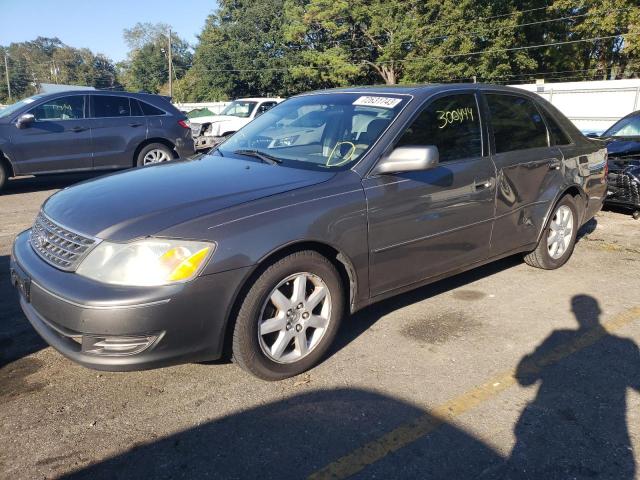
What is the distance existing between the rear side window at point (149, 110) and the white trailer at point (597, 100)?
15.4 meters

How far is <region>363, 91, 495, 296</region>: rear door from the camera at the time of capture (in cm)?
349

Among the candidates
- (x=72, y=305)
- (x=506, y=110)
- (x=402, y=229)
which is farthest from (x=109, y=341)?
(x=506, y=110)

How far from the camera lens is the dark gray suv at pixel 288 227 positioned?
2701 mm

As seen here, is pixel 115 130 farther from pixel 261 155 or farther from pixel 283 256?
pixel 283 256

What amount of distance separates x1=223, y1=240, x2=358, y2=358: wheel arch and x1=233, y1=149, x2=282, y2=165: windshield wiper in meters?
0.82

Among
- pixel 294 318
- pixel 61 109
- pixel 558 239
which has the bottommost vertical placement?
pixel 294 318

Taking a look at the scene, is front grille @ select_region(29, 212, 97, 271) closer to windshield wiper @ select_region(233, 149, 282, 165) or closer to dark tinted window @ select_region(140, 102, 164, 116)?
windshield wiper @ select_region(233, 149, 282, 165)

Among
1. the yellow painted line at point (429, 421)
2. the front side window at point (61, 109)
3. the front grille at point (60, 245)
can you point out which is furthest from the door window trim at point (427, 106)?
the front side window at point (61, 109)

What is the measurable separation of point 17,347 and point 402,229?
8.57 ft

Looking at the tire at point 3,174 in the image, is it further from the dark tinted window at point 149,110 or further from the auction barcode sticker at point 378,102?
the auction barcode sticker at point 378,102

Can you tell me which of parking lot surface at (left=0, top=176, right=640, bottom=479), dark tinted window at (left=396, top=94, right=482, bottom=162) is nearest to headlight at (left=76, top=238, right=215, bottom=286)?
parking lot surface at (left=0, top=176, right=640, bottom=479)

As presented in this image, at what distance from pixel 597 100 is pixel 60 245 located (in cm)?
2322

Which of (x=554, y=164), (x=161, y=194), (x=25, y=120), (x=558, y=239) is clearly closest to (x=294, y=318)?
(x=161, y=194)

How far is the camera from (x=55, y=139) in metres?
8.95
